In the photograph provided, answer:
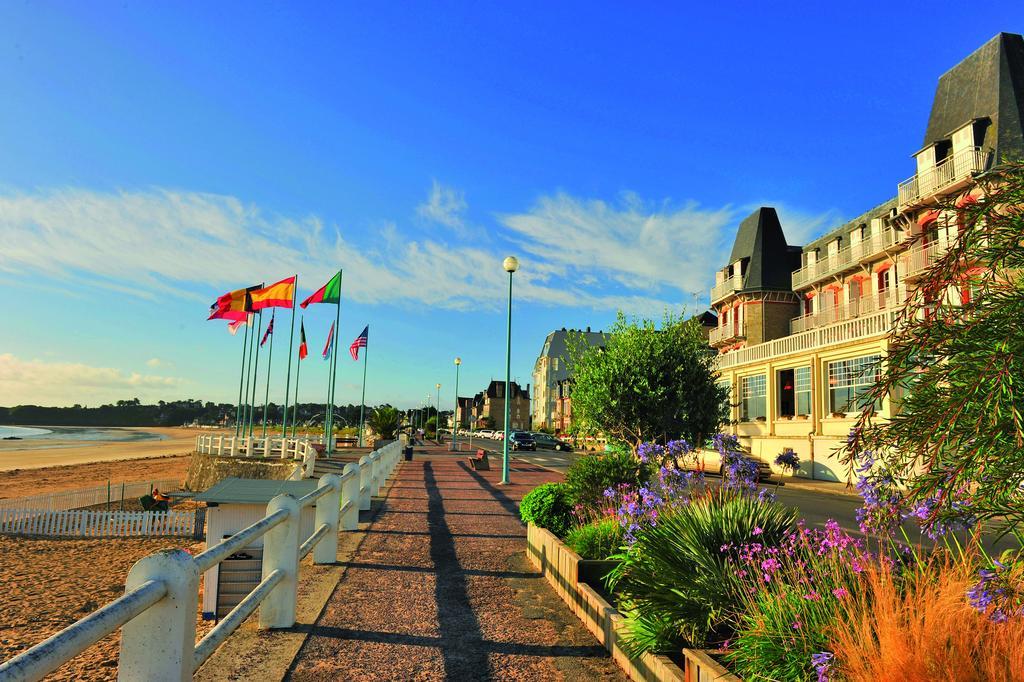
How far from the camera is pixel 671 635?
441 centimetres

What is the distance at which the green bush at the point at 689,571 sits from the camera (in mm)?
4344

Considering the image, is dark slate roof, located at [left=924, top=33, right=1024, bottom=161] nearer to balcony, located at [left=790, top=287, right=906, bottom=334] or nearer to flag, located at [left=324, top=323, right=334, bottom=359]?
balcony, located at [left=790, top=287, right=906, bottom=334]

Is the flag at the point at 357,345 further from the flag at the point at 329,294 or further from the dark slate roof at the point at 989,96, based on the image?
the dark slate roof at the point at 989,96

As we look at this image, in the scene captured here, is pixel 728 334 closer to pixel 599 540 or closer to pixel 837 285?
pixel 837 285

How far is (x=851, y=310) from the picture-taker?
118ft

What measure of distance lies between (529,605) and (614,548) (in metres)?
1.11

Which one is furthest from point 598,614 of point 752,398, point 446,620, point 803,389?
point 752,398

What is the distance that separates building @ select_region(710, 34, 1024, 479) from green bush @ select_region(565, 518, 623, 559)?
56.6 ft

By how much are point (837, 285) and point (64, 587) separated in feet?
126

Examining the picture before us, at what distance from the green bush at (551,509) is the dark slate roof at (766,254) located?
124 feet

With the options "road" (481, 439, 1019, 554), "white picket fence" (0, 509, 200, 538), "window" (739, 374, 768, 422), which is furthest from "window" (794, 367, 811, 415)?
"white picket fence" (0, 509, 200, 538)

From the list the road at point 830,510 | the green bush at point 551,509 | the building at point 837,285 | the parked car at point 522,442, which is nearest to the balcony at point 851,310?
the building at point 837,285

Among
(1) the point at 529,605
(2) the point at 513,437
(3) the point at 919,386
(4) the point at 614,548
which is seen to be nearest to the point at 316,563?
(1) the point at 529,605

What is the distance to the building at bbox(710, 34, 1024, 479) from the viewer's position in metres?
27.2
